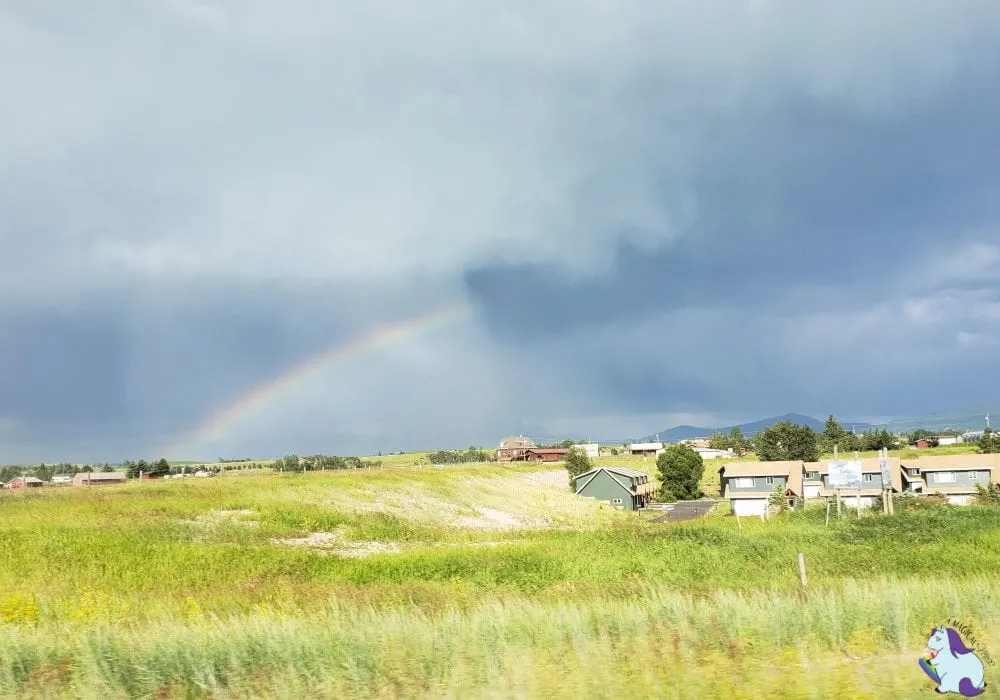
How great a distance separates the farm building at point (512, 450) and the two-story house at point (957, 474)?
114 metres

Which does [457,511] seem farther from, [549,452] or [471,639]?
[549,452]

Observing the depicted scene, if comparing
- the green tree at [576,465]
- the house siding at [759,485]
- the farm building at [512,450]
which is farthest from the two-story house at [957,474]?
the farm building at [512,450]

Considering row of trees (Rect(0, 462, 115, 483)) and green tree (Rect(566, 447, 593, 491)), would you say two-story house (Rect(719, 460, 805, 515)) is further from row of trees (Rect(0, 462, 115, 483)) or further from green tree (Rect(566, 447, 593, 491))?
row of trees (Rect(0, 462, 115, 483))

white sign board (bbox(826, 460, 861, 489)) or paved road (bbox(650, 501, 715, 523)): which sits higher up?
white sign board (bbox(826, 460, 861, 489))

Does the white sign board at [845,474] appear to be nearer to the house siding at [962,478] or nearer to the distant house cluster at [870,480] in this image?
the distant house cluster at [870,480]

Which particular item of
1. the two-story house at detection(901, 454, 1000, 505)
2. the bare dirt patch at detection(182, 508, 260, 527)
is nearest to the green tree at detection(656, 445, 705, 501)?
the two-story house at detection(901, 454, 1000, 505)

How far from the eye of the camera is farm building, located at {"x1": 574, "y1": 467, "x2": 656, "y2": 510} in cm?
9938

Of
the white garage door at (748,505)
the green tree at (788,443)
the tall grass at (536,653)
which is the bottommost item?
the white garage door at (748,505)

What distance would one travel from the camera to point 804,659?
344 inches

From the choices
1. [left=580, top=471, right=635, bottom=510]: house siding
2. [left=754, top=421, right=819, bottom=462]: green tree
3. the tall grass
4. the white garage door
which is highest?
the tall grass

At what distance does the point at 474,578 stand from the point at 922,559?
19.2 metres

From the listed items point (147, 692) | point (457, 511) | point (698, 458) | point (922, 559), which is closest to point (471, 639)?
point (147, 692)

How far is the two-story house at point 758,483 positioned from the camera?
8969 centimetres

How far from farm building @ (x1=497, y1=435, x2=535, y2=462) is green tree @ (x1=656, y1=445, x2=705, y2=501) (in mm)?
77230
